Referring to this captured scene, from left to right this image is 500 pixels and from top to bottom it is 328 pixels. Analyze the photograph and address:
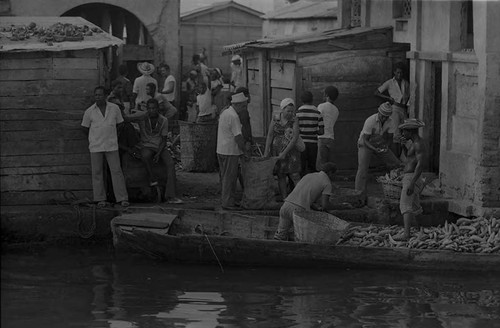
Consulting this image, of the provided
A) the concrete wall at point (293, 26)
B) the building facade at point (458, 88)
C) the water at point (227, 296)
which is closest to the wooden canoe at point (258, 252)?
the water at point (227, 296)

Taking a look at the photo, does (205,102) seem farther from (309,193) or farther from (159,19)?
(309,193)

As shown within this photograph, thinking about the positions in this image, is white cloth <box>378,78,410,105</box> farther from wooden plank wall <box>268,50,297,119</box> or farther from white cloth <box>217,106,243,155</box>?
white cloth <box>217,106,243,155</box>

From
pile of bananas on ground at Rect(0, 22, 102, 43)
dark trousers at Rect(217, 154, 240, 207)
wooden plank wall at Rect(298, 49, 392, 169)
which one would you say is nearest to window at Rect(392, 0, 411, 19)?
wooden plank wall at Rect(298, 49, 392, 169)

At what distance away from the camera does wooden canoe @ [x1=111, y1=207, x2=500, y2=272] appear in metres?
13.4

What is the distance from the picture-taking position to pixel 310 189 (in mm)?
13781

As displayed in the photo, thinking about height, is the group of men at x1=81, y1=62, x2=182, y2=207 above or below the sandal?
above

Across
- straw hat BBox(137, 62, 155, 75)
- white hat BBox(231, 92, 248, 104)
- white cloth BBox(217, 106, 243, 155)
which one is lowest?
white cloth BBox(217, 106, 243, 155)

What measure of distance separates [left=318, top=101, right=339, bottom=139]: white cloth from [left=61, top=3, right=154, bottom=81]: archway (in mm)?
7231

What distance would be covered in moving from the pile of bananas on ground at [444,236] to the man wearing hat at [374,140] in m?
1.52

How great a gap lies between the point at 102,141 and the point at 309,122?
124 inches

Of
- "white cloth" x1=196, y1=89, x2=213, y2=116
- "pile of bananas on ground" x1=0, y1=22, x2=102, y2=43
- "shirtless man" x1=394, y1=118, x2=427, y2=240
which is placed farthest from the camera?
"white cloth" x1=196, y1=89, x2=213, y2=116

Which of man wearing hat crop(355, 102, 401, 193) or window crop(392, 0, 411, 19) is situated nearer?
man wearing hat crop(355, 102, 401, 193)

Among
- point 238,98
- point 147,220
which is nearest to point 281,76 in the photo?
point 238,98

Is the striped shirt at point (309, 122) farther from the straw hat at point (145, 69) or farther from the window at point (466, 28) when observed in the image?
the straw hat at point (145, 69)
